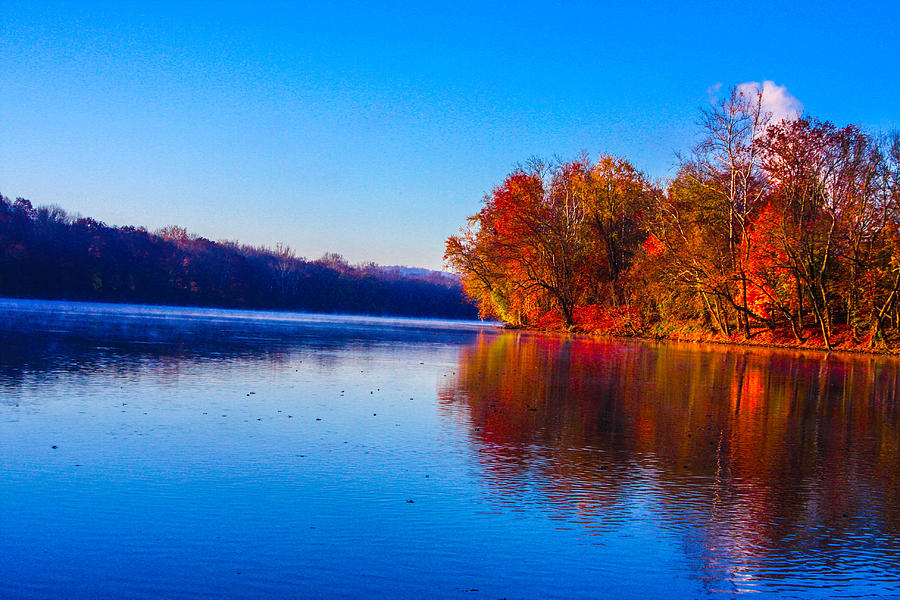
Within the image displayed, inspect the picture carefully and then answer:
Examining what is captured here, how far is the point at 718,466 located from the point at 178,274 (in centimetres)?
10872

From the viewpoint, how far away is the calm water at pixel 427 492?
13.5 feet

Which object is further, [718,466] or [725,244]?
[725,244]

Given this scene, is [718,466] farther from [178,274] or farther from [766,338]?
[178,274]

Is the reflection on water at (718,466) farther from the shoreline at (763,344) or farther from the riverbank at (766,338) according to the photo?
the riverbank at (766,338)

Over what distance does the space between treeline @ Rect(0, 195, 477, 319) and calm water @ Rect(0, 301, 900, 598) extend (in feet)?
279

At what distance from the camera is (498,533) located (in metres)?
4.93

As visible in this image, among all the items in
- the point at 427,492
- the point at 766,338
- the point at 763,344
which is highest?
the point at 766,338

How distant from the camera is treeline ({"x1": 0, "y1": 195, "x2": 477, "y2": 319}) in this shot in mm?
86375

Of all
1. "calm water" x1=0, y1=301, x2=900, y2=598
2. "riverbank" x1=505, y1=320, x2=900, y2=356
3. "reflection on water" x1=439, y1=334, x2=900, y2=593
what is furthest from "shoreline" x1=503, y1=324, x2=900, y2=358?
"calm water" x1=0, y1=301, x2=900, y2=598

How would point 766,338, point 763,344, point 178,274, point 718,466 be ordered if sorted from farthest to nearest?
1. point 178,274
2. point 766,338
3. point 763,344
4. point 718,466

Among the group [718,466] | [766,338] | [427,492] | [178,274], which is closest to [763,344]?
[766,338]

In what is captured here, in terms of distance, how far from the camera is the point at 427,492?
19.4ft

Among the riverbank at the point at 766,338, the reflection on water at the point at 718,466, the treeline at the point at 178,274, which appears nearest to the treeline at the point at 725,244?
the riverbank at the point at 766,338

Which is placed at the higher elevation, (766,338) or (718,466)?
(766,338)
